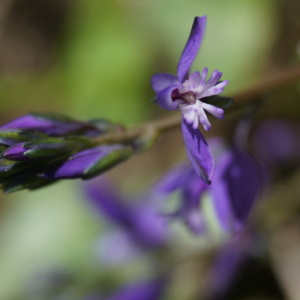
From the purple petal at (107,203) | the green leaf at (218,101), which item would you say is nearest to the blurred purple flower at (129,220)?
the purple petal at (107,203)

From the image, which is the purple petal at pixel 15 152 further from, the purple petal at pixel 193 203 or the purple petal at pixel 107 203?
the purple petal at pixel 107 203

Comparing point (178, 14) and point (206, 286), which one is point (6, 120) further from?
point (206, 286)

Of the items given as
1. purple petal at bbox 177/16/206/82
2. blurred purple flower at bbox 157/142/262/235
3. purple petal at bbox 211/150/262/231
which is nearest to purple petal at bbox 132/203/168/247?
blurred purple flower at bbox 157/142/262/235

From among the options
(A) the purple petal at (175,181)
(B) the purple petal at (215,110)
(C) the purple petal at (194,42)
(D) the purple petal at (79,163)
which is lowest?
(A) the purple petal at (175,181)

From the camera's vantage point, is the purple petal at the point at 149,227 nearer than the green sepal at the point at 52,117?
No

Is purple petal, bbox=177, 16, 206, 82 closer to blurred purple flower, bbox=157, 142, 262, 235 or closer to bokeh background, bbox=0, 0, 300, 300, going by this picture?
blurred purple flower, bbox=157, 142, 262, 235

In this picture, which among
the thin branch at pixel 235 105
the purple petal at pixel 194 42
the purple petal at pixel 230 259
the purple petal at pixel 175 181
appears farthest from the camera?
the purple petal at pixel 230 259
